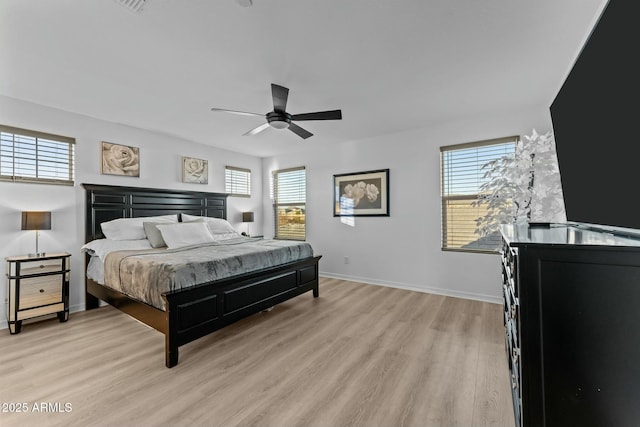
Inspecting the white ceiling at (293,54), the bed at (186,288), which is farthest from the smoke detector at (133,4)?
the bed at (186,288)

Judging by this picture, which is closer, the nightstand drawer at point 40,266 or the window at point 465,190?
the nightstand drawer at point 40,266

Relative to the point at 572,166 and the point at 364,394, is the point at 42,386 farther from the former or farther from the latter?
the point at 572,166

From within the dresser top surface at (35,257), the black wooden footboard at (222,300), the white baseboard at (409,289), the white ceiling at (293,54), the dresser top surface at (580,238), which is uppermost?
the white ceiling at (293,54)

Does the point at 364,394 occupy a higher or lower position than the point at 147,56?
lower

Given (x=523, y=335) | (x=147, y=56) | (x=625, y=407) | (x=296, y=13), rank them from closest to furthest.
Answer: (x=625, y=407), (x=523, y=335), (x=296, y=13), (x=147, y=56)

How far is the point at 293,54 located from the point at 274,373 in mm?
2552

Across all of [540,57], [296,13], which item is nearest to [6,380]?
[296,13]

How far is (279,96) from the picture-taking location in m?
2.54

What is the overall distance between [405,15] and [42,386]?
361cm

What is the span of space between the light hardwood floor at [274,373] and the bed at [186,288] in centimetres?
24

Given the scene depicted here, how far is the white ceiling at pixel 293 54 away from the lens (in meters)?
1.78

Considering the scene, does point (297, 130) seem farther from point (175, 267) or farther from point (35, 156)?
point (35, 156)

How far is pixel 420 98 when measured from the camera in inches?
124

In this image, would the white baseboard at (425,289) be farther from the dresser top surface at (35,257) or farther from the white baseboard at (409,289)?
the dresser top surface at (35,257)
